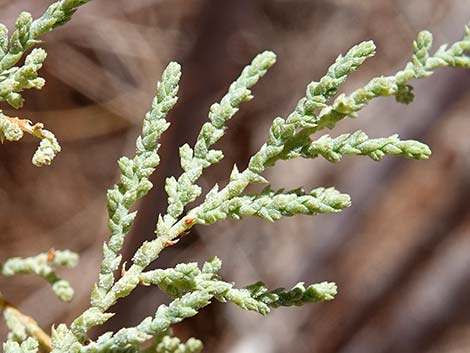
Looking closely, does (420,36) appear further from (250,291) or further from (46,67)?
(46,67)

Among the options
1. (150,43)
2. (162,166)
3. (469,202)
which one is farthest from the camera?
(469,202)

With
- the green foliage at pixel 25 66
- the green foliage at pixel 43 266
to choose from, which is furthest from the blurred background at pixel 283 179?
the green foliage at pixel 25 66

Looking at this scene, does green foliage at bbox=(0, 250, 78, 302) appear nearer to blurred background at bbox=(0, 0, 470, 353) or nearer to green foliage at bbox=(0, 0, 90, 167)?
green foliage at bbox=(0, 0, 90, 167)

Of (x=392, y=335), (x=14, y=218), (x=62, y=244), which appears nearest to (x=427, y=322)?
(x=392, y=335)

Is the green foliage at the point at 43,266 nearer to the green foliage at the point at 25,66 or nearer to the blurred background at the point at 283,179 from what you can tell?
the green foliage at the point at 25,66

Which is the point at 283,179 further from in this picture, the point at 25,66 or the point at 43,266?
the point at 25,66

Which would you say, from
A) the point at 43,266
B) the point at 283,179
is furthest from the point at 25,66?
the point at 283,179

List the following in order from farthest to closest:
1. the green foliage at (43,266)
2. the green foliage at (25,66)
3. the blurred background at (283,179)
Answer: the blurred background at (283,179), the green foliage at (43,266), the green foliage at (25,66)

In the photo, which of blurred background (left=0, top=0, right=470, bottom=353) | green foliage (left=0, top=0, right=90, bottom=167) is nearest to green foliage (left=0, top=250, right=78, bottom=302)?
green foliage (left=0, top=0, right=90, bottom=167)
